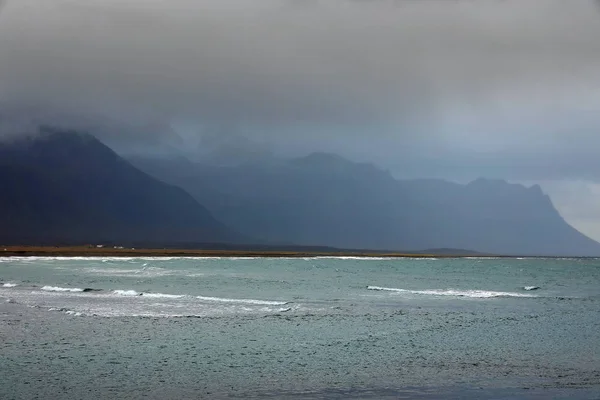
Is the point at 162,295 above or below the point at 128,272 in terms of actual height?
below

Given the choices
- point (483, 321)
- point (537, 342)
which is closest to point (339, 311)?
point (483, 321)

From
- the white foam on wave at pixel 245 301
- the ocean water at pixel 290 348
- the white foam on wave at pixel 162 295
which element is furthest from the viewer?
the white foam on wave at pixel 162 295

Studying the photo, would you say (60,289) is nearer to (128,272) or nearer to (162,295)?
(162,295)

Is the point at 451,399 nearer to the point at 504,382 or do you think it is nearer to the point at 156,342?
the point at 504,382

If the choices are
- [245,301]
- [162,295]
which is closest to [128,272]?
[162,295]

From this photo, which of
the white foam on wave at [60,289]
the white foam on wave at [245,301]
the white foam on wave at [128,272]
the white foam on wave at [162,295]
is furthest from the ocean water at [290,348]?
the white foam on wave at [128,272]

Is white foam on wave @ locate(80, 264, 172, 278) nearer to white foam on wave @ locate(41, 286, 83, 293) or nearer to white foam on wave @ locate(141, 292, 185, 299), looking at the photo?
white foam on wave @ locate(41, 286, 83, 293)

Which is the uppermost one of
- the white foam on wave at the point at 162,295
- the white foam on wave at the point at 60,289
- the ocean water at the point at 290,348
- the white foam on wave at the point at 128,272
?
the white foam on wave at the point at 128,272

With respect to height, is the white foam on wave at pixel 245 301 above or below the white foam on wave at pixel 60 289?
below

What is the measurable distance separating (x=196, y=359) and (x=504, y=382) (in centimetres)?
1146

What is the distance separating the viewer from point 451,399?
65.1 feet

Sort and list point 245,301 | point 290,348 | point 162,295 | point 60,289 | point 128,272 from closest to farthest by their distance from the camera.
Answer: point 290,348
point 245,301
point 162,295
point 60,289
point 128,272

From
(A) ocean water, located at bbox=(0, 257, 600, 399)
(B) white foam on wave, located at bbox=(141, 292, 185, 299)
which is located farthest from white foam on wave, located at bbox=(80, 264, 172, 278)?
(A) ocean water, located at bbox=(0, 257, 600, 399)

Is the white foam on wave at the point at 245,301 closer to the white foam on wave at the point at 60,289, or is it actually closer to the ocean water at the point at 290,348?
the ocean water at the point at 290,348
